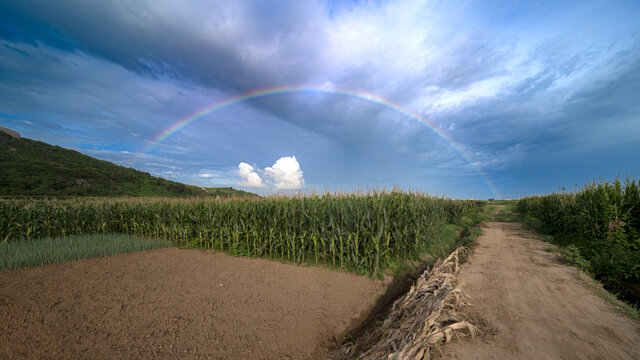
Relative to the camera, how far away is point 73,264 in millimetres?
8188

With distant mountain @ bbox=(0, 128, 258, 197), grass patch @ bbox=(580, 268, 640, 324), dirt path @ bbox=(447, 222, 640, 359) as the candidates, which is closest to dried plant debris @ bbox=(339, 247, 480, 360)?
dirt path @ bbox=(447, 222, 640, 359)

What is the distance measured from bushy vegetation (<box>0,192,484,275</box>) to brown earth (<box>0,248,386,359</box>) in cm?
85

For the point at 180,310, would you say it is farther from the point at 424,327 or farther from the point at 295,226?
the point at 424,327

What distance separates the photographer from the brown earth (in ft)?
12.1

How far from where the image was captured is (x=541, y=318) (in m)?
3.43

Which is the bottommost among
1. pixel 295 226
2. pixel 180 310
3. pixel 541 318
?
pixel 180 310

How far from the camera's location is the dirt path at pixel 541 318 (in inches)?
98.9

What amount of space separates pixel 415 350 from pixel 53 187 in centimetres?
7830

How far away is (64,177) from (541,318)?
8449 centimetres

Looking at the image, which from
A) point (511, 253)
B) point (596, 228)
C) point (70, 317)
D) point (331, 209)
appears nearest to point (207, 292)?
point (70, 317)

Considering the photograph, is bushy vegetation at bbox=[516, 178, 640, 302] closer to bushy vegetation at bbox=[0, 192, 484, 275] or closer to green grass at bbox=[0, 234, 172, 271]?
bushy vegetation at bbox=[0, 192, 484, 275]

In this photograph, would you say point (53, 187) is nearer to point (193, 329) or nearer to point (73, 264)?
point (73, 264)

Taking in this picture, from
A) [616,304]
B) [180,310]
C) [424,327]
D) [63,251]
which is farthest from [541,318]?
[63,251]

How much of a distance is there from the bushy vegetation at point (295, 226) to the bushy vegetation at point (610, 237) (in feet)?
14.0
